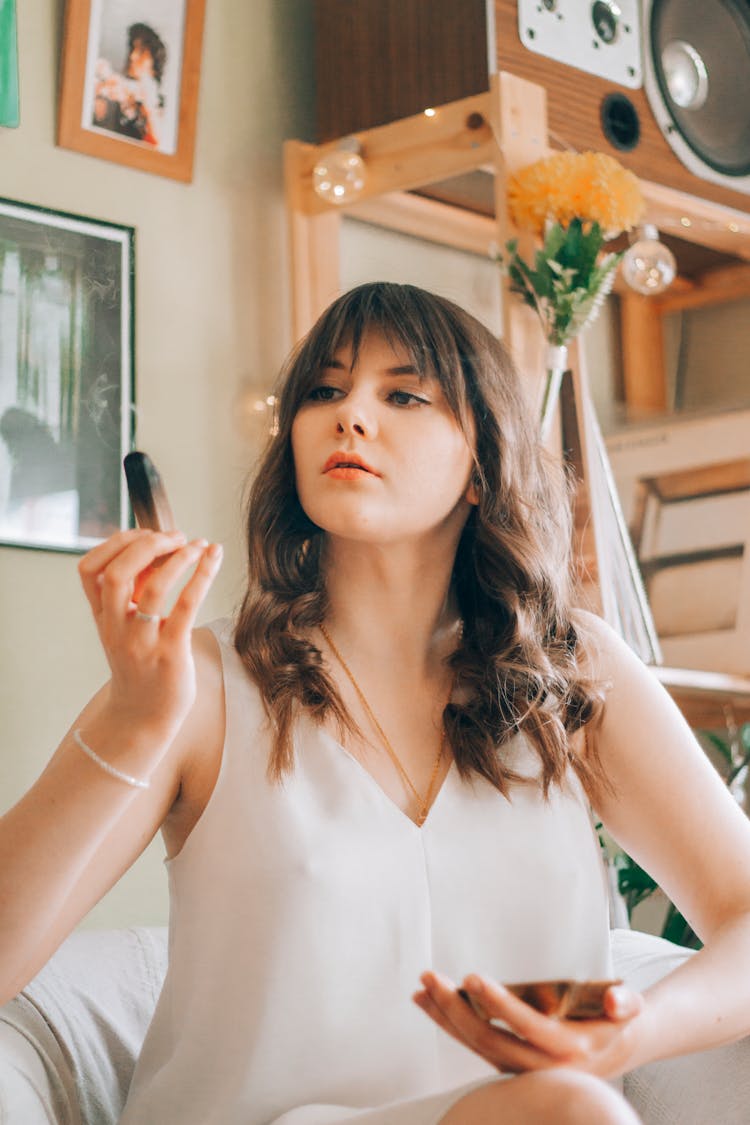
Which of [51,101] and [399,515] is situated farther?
[51,101]

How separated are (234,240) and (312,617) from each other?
928 mm

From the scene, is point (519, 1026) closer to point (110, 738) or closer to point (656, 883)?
point (110, 738)

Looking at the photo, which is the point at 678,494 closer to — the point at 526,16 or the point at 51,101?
the point at 526,16

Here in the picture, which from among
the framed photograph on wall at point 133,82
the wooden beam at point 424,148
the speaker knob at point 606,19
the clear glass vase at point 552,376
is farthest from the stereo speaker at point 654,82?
the framed photograph on wall at point 133,82

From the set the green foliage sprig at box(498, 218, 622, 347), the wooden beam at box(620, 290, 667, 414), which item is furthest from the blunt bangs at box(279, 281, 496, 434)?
the wooden beam at box(620, 290, 667, 414)

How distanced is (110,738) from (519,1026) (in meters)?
0.34

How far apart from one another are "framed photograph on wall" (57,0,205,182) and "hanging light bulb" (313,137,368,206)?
0.19 meters

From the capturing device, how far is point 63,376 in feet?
6.13

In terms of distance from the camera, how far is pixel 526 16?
6.71ft

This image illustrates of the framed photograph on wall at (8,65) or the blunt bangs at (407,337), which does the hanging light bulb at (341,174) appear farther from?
the blunt bangs at (407,337)

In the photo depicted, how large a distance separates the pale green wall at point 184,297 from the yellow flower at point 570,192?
0.43 metres

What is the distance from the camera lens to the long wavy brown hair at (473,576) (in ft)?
4.33

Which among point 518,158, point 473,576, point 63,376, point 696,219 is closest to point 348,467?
point 473,576

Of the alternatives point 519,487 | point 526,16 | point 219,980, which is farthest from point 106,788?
point 526,16
